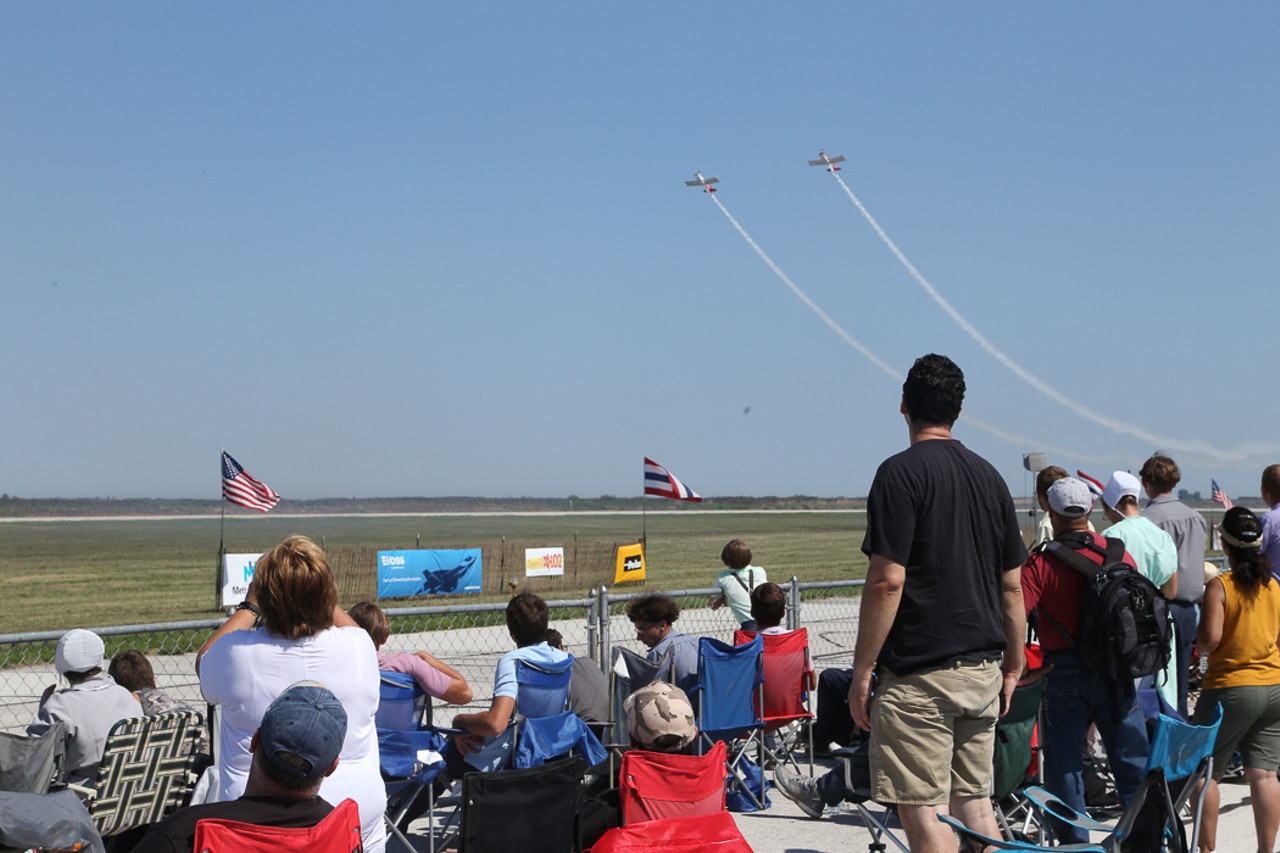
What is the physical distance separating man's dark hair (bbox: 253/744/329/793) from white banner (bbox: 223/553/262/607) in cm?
2062

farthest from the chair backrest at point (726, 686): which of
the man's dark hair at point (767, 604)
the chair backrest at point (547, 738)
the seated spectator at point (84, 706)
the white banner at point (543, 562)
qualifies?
the white banner at point (543, 562)

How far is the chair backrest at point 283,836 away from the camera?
285 cm

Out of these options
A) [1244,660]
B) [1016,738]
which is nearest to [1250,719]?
[1244,660]

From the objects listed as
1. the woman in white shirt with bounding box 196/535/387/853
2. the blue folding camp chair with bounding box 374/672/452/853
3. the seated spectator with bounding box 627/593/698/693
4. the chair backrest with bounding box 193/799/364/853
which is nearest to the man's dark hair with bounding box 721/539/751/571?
the seated spectator with bounding box 627/593/698/693

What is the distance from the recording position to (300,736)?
297cm

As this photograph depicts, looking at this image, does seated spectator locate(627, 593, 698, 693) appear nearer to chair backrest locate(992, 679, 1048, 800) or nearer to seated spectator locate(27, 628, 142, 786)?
chair backrest locate(992, 679, 1048, 800)

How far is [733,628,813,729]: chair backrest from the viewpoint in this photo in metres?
7.84

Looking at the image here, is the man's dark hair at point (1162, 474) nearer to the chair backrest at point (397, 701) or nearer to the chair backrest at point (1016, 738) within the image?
the chair backrest at point (1016, 738)

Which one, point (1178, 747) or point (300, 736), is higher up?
point (300, 736)

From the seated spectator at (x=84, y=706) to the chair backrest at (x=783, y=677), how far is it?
375cm

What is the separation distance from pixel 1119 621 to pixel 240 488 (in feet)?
75.2

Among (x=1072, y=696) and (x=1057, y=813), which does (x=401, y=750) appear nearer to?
(x=1057, y=813)

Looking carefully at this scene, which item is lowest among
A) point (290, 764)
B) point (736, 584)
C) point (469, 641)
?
point (469, 641)

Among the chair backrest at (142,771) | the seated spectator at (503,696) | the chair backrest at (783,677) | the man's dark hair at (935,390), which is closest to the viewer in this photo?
the man's dark hair at (935,390)
